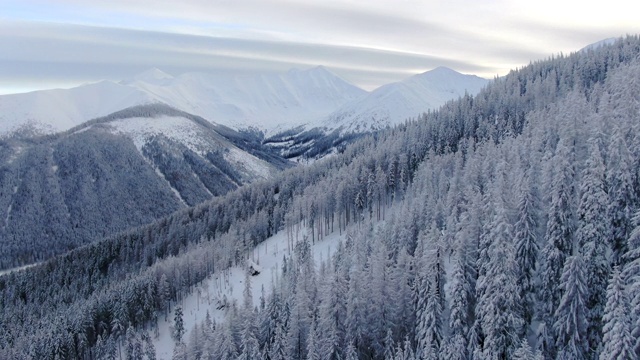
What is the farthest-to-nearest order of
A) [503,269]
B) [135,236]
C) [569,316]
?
1. [135,236]
2. [503,269]
3. [569,316]

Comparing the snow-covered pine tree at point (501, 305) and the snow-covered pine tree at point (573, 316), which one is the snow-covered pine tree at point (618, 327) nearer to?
the snow-covered pine tree at point (573, 316)

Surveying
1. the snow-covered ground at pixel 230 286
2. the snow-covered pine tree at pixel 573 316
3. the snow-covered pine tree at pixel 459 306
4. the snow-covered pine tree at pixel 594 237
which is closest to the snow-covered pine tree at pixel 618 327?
the snow-covered pine tree at pixel 573 316

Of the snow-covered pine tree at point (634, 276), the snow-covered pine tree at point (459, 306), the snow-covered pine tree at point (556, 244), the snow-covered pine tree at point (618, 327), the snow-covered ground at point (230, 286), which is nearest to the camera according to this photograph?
the snow-covered pine tree at point (618, 327)

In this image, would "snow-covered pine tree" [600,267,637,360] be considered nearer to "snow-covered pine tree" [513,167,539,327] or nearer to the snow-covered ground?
"snow-covered pine tree" [513,167,539,327]

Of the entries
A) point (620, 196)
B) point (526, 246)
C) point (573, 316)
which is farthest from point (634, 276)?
point (620, 196)

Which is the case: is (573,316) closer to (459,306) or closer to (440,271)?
(459,306)

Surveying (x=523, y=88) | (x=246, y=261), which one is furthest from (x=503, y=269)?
(x=523, y=88)

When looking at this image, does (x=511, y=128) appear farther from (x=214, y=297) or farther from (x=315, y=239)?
(x=214, y=297)
